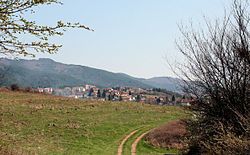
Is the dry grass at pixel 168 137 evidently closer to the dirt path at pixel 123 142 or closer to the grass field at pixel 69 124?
the grass field at pixel 69 124

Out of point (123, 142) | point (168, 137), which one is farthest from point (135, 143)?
point (168, 137)

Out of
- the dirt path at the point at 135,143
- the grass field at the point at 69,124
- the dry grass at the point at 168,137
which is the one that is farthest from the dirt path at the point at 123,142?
the dry grass at the point at 168,137

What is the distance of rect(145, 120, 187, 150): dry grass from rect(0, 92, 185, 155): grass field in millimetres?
1403

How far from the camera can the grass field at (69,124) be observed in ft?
97.5

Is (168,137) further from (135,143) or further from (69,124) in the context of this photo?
(69,124)

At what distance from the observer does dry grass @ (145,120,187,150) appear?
3335 cm

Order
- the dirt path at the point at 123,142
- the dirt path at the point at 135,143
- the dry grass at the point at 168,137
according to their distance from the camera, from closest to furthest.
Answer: the dirt path at the point at 123,142
the dirt path at the point at 135,143
the dry grass at the point at 168,137

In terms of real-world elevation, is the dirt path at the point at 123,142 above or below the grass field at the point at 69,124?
below

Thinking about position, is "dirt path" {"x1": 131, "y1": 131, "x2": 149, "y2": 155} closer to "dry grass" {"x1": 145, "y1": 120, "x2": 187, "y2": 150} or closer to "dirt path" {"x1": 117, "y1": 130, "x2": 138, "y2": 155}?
"dry grass" {"x1": 145, "y1": 120, "x2": 187, "y2": 150}

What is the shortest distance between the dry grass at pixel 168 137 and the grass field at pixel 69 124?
55.2 inches

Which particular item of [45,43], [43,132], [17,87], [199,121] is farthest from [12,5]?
[17,87]

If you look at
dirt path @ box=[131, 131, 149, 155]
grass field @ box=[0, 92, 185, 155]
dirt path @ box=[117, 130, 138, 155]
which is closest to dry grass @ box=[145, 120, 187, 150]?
dirt path @ box=[131, 131, 149, 155]

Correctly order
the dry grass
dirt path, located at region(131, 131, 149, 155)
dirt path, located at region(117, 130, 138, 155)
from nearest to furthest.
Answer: dirt path, located at region(117, 130, 138, 155) < dirt path, located at region(131, 131, 149, 155) < the dry grass

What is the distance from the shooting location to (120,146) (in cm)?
3188
